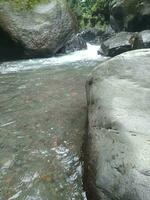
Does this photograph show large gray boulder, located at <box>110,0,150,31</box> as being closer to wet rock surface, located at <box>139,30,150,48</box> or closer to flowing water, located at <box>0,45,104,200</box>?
wet rock surface, located at <box>139,30,150,48</box>

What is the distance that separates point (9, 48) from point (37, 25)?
3.88 feet

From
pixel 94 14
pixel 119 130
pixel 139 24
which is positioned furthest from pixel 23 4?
pixel 119 130

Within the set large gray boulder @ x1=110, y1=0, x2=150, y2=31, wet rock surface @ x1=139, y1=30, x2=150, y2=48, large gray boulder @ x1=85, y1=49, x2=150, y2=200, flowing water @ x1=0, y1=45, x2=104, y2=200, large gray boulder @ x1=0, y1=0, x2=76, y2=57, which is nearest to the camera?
large gray boulder @ x1=85, y1=49, x2=150, y2=200

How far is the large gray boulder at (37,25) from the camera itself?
10.2 m

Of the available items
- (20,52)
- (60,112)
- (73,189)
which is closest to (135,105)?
(73,189)

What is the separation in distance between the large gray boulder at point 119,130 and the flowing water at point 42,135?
36 centimetres

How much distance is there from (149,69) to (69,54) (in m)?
7.08

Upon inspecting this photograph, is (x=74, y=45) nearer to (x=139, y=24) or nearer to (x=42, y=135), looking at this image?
(x=139, y=24)

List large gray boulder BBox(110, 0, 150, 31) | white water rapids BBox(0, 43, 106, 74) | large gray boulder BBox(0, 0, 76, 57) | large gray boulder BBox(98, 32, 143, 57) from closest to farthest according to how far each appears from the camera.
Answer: white water rapids BBox(0, 43, 106, 74) → large gray boulder BBox(0, 0, 76, 57) → large gray boulder BBox(98, 32, 143, 57) → large gray boulder BBox(110, 0, 150, 31)

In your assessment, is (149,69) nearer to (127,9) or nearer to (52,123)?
(52,123)

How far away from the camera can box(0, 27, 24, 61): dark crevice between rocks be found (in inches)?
410

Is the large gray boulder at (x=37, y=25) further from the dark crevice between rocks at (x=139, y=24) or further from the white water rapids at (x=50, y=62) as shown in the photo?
the dark crevice between rocks at (x=139, y=24)

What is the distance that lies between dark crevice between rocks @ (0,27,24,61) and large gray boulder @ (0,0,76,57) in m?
0.11

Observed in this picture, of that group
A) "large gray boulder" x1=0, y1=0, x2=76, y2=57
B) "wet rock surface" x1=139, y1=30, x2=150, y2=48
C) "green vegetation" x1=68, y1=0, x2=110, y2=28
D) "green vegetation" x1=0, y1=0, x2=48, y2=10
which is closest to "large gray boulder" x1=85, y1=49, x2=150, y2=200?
"wet rock surface" x1=139, y1=30, x2=150, y2=48
